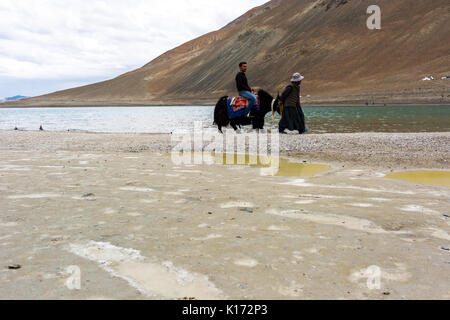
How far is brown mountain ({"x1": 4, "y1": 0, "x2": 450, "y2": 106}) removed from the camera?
172ft

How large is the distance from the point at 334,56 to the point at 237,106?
2553 inches

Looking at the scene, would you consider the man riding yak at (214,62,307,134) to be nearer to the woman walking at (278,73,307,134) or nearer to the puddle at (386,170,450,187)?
the woman walking at (278,73,307,134)

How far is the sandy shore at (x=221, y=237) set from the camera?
2.18m

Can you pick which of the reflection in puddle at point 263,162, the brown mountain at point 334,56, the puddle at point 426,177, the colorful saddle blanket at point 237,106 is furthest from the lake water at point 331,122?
the brown mountain at point 334,56

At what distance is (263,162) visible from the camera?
7707 millimetres

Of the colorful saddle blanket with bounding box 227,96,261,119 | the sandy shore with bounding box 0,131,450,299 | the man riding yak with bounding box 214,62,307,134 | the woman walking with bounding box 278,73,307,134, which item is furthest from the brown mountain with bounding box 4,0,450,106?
the sandy shore with bounding box 0,131,450,299

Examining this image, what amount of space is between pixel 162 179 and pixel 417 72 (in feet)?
185

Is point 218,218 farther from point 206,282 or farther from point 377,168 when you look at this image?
point 377,168

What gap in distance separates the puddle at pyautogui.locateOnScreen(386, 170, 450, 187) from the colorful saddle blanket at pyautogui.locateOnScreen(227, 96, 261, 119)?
6565 mm

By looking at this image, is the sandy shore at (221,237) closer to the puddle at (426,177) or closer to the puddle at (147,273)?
the puddle at (147,273)

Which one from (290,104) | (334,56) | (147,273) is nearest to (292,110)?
(290,104)

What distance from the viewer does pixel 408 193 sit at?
4676mm

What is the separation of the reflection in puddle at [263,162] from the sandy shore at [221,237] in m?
0.74

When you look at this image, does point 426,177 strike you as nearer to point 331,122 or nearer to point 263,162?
point 263,162
